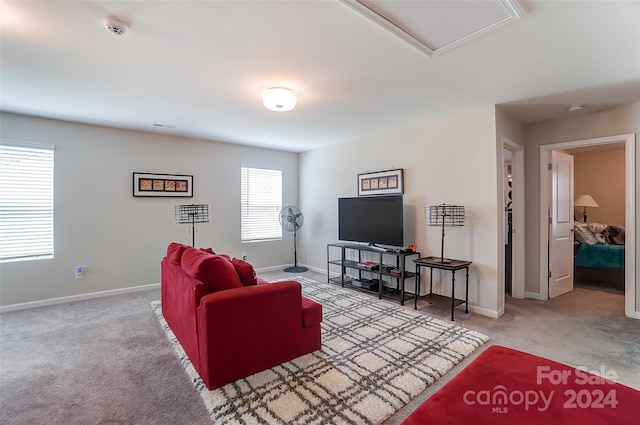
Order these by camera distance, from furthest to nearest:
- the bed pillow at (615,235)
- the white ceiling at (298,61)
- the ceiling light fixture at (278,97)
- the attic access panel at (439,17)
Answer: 1. the bed pillow at (615,235)
2. the ceiling light fixture at (278,97)
3. the white ceiling at (298,61)
4. the attic access panel at (439,17)

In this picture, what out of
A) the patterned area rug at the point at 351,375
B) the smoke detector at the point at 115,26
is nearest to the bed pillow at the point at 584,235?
the patterned area rug at the point at 351,375

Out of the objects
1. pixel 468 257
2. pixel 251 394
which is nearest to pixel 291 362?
pixel 251 394

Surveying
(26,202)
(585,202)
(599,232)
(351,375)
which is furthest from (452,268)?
(26,202)

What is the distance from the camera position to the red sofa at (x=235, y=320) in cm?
193

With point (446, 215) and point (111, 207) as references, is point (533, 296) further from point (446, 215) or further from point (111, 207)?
point (111, 207)

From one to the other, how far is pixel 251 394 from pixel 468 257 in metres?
2.82

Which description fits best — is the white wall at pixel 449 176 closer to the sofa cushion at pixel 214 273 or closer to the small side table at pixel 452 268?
the small side table at pixel 452 268

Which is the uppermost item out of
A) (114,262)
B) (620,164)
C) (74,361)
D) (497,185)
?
(620,164)

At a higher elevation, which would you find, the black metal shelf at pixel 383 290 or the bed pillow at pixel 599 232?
the bed pillow at pixel 599 232

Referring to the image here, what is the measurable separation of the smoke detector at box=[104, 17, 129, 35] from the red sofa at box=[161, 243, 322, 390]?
160 centimetres

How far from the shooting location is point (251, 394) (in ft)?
6.23

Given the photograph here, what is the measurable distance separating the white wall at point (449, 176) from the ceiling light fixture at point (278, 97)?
6.57 feet

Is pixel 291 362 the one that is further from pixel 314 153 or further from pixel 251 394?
pixel 314 153

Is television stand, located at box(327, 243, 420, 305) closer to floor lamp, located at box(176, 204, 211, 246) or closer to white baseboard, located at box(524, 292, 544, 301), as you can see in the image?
white baseboard, located at box(524, 292, 544, 301)
